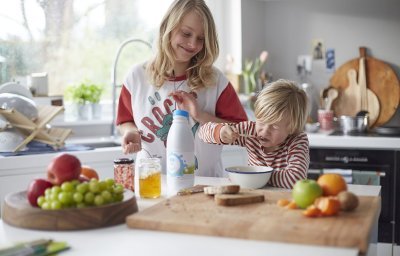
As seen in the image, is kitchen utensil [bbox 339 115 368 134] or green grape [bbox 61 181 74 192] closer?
green grape [bbox 61 181 74 192]

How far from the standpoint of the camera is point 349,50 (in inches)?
149

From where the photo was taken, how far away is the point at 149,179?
1.76 m

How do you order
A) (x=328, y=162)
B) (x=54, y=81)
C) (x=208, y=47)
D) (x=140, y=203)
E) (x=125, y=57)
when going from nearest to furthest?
(x=140, y=203), (x=208, y=47), (x=328, y=162), (x=54, y=81), (x=125, y=57)

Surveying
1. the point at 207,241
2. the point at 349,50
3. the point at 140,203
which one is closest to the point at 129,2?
the point at 349,50

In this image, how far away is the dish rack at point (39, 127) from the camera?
111 inches

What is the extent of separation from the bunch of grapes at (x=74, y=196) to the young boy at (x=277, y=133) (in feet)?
2.05

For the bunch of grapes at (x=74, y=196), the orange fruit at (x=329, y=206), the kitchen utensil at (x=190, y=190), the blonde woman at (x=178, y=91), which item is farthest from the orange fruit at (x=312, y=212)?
→ the blonde woman at (x=178, y=91)

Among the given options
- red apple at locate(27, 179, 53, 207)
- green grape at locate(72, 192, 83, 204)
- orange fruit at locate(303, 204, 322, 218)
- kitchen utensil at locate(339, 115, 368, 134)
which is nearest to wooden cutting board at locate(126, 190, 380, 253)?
orange fruit at locate(303, 204, 322, 218)

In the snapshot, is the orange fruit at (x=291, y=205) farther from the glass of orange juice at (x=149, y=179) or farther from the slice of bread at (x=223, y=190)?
the glass of orange juice at (x=149, y=179)

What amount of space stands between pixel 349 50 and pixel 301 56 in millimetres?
319

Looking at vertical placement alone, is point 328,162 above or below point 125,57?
below

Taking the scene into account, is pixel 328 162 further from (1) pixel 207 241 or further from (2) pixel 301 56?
(1) pixel 207 241

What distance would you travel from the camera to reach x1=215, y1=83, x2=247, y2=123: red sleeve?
227 centimetres

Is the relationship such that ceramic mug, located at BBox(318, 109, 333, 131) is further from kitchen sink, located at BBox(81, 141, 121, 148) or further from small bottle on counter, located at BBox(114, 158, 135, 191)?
small bottle on counter, located at BBox(114, 158, 135, 191)
